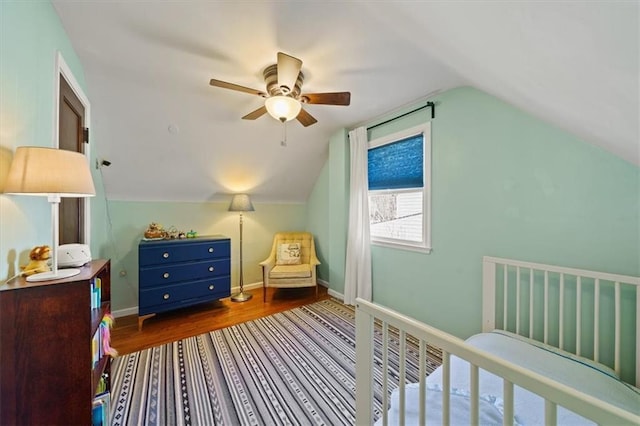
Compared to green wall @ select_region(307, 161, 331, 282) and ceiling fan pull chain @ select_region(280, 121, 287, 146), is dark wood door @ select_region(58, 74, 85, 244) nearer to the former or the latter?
ceiling fan pull chain @ select_region(280, 121, 287, 146)

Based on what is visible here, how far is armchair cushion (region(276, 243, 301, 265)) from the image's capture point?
365cm

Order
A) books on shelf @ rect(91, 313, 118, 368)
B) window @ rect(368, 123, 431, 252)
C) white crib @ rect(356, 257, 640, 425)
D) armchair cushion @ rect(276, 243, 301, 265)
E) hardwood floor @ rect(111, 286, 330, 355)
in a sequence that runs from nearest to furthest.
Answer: white crib @ rect(356, 257, 640, 425) → books on shelf @ rect(91, 313, 118, 368) → hardwood floor @ rect(111, 286, 330, 355) → window @ rect(368, 123, 431, 252) → armchair cushion @ rect(276, 243, 301, 265)

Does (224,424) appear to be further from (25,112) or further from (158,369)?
(25,112)

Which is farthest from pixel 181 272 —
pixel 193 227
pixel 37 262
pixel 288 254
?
pixel 37 262

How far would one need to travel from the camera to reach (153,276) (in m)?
2.65

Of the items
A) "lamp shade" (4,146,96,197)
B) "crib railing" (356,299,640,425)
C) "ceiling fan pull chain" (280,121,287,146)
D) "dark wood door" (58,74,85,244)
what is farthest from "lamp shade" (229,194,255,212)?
"crib railing" (356,299,640,425)

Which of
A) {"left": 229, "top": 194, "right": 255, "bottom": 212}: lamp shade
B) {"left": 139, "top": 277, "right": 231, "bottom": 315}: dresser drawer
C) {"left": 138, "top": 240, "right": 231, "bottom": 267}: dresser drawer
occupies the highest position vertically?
{"left": 229, "top": 194, "right": 255, "bottom": 212}: lamp shade

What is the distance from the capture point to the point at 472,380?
2.06 feet

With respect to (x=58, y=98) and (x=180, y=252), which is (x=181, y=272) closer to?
(x=180, y=252)

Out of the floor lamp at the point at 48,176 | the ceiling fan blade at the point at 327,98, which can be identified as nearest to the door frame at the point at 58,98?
the floor lamp at the point at 48,176

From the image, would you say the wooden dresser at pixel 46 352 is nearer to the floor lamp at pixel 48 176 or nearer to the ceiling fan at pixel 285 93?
the floor lamp at pixel 48 176

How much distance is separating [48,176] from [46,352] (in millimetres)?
700

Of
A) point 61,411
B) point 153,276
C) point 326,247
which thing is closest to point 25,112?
Answer: point 61,411

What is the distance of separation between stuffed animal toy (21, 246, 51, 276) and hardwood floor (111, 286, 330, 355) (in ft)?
4.85
